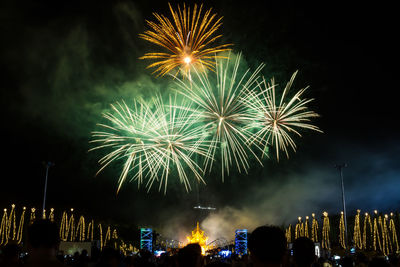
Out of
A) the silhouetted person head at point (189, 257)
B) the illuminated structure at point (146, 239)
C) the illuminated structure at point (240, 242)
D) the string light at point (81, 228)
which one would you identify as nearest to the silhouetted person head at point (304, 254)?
the silhouetted person head at point (189, 257)

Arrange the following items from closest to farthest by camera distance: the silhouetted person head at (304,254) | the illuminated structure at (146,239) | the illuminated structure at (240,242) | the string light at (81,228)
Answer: the silhouetted person head at (304,254) < the illuminated structure at (146,239) < the illuminated structure at (240,242) < the string light at (81,228)

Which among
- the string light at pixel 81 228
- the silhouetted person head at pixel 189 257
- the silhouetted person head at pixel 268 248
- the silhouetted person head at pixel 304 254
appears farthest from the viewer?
the string light at pixel 81 228

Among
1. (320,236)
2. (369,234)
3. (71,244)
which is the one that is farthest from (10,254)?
(320,236)

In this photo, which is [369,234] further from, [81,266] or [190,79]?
[81,266]

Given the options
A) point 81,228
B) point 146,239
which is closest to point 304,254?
point 146,239

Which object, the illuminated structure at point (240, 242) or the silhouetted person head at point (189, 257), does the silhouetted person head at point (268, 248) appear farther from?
the illuminated structure at point (240, 242)

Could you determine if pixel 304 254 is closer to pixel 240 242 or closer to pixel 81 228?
pixel 240 242
